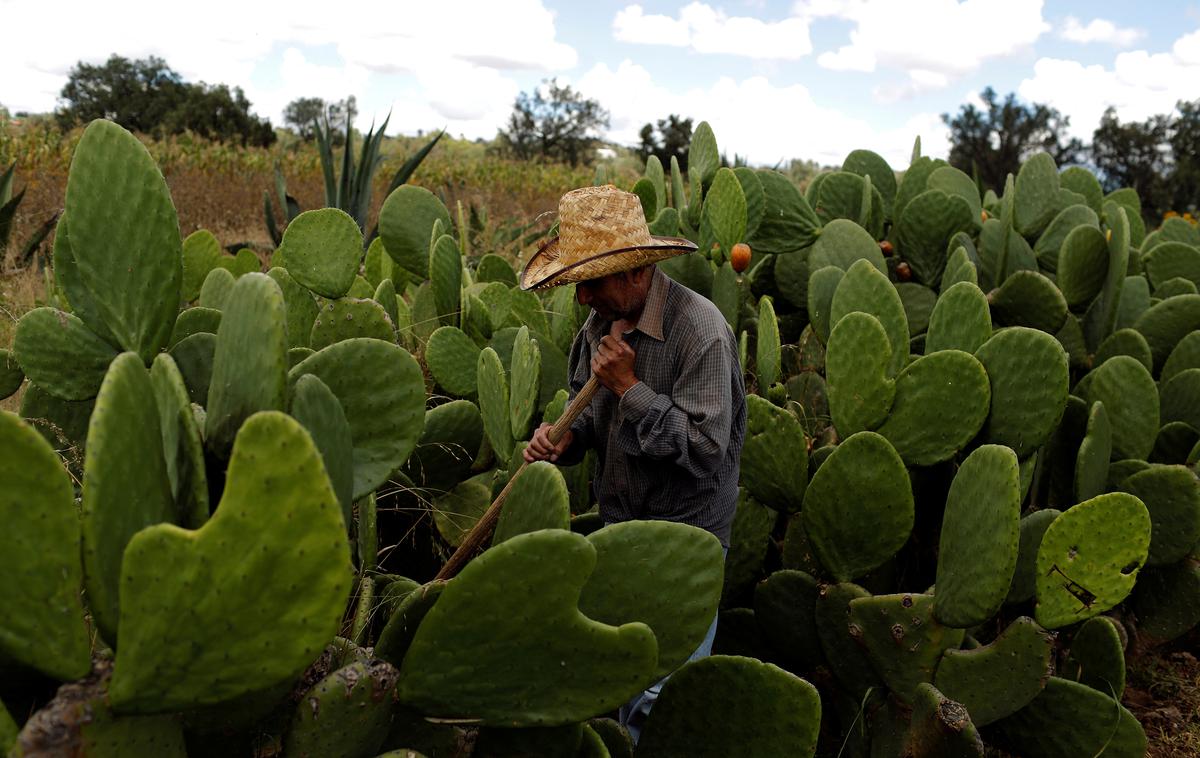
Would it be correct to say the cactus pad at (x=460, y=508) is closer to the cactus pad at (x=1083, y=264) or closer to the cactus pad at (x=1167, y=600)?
the cactus pad at (x=1167, y=600)

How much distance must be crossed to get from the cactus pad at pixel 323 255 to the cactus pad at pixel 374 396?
3.17ft

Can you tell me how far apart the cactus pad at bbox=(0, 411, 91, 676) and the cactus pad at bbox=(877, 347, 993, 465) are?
2.01 metres

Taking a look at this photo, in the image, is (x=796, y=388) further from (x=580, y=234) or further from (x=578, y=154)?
(x=578, y=154)

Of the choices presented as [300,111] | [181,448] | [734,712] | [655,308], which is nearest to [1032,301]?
[655,308]

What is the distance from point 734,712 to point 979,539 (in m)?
0.71

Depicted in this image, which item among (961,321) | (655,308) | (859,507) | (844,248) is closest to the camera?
(655,308)

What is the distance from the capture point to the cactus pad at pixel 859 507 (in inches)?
86.9

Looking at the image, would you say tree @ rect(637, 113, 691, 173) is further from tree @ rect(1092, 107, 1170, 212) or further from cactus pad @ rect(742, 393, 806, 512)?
cactus pad @ rect(742, 393, 806, 512)

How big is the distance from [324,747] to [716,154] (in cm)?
308

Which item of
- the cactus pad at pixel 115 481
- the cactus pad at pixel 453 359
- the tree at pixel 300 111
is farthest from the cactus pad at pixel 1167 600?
the tree at pixel 300 111

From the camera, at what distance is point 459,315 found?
10.6 feet

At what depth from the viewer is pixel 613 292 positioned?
6.73 feet

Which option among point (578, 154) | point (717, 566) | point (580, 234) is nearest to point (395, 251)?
point (580, 234)

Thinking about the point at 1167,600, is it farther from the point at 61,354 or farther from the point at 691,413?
the point at 61,354
